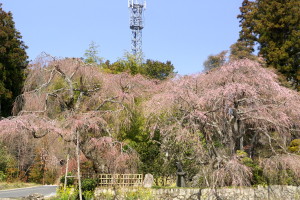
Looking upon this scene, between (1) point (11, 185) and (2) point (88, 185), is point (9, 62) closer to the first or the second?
(1) point (11, 185)

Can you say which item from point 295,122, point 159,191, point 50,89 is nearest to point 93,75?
point 50,89

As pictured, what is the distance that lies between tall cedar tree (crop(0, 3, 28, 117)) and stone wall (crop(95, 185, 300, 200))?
1433 cm

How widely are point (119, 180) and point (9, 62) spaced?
49.2 ft

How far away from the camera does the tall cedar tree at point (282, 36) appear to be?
2061 centimetres

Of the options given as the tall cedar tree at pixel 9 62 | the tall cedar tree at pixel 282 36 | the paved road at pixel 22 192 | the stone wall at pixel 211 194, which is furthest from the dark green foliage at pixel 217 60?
the tall cedar tree at pixel 9 62

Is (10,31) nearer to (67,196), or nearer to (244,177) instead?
(67,196)

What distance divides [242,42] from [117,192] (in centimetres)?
1709

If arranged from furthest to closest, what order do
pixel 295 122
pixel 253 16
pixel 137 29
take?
1. pixel 137 29
2. pixel 253 16
3. pixel 295 122

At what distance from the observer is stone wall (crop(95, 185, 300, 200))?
471 inches

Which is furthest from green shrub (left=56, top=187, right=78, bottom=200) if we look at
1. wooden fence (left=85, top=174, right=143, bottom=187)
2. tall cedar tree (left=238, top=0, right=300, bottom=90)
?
tall cedar tree (left=238, top=0, right=300, bottom=90)

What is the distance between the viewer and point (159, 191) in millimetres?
12281

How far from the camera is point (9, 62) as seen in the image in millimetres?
24562

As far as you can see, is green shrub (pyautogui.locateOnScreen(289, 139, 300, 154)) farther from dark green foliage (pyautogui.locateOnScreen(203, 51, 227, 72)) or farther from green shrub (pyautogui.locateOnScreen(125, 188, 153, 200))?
green shrub (pyautogui.locateOnScreen(125, 188, 153, 200))

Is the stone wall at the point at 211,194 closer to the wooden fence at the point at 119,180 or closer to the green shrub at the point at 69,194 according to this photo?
the wooden fence at the point at 119,180
